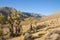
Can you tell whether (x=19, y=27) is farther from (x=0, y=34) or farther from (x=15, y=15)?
(x=0, y=34)

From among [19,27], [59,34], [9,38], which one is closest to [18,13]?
[19,27]

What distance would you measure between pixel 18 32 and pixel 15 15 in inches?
374

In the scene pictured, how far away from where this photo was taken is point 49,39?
36719 millimetres

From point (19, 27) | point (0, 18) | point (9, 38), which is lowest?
point (9, 38)

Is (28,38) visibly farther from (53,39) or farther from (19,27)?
(19,27)

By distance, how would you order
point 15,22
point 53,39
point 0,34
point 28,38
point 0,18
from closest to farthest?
point 53,39, point 28,38, point 0,34, point 0,18, point 15,22

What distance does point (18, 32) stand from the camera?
2783 inches

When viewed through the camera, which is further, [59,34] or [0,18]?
[0,18]

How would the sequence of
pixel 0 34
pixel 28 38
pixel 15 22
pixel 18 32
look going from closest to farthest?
pixel 28 38
pixel 0 34
pixel 15 22
pixel 18 32

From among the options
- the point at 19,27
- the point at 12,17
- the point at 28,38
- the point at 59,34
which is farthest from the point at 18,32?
the point at 59,34

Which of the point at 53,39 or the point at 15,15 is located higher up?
the point at 15,15

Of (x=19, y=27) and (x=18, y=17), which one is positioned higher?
(x=18, y=17)

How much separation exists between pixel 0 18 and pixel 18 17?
308 inches

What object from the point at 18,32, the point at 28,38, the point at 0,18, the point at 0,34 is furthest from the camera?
the point at 18,32
